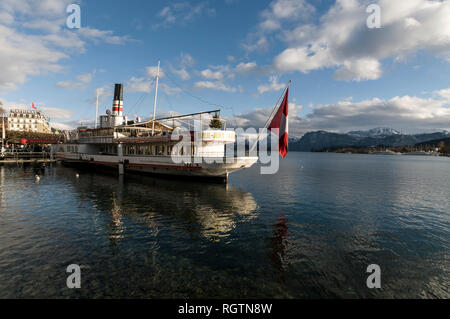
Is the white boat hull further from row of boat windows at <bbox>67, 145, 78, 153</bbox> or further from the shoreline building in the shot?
the shoreline building

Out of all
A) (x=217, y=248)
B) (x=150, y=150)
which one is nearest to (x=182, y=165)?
(x=150, y=150)

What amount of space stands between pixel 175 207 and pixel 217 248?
9333 millimetres

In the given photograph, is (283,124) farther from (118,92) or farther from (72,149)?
(72,149)

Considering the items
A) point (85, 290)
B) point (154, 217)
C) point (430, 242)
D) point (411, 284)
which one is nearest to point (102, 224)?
point (154, 217)

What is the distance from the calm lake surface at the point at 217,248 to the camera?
8500mm

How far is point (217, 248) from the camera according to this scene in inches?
468

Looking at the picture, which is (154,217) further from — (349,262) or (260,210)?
(349,262)

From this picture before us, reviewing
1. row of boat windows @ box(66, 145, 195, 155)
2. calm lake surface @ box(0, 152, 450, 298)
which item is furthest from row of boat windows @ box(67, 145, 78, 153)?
calm lake surface @ box(0, 152, 450, 298)

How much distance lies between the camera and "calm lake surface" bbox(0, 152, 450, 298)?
8500 millimetres

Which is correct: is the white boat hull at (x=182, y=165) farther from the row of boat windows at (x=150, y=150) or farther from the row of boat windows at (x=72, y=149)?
the row of boat windows at (x=72, y=149)

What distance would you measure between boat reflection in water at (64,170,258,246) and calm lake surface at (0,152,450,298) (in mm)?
146

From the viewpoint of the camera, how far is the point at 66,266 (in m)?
9.61
